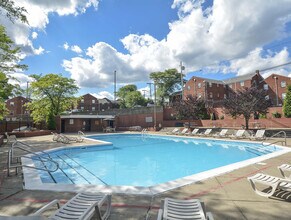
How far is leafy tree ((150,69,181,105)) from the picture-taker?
181ft

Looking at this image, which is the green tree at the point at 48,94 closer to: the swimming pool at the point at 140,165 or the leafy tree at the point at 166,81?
the swimming pool at the point at 140,165

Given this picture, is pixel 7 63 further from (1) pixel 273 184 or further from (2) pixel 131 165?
(1) pixel 273 184

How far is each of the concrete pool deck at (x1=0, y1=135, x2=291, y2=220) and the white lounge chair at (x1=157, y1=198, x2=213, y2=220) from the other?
659 mm

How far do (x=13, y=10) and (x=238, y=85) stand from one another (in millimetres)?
49875

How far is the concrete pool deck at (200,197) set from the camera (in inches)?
156

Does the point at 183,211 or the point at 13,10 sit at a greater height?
the point at 13,10

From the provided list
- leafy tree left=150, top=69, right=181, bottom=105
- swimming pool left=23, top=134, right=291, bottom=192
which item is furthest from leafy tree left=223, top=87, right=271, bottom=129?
leafy tree left=150, top=69, right=181, bottom=105

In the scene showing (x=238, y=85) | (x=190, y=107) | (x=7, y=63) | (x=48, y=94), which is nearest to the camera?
(x=7, y=63)

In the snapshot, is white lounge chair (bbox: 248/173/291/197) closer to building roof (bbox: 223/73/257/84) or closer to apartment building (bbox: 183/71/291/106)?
apartment building (bbox: 183/71/291/106)

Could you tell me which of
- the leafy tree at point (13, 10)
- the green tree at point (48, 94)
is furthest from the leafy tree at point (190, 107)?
the leafy tree at point (13, 10)

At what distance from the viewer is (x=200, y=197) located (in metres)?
4.85

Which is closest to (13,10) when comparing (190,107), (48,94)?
(190,107)

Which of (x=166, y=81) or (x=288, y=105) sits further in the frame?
(x=166, y=81)

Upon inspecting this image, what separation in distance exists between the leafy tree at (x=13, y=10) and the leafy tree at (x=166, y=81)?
158 feet
